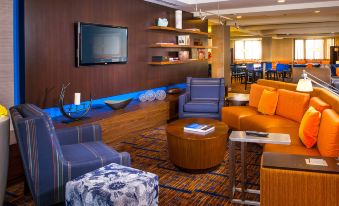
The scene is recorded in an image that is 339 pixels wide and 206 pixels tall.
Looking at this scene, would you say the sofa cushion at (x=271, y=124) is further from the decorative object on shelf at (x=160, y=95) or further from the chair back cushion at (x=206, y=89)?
the decorative object on shelf at (x=160, y=95)

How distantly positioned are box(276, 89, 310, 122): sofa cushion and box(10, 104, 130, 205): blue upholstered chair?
265 cm

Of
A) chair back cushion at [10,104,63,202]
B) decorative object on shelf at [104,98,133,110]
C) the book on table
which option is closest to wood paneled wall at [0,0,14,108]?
chair back cushion at [10,104,63,202]

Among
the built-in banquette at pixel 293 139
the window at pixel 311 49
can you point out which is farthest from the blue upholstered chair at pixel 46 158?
the window at pixel 311 49

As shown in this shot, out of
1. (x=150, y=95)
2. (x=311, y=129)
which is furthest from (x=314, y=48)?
(x=311, y=129)

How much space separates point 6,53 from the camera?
3787mm

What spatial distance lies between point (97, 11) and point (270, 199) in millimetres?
3960

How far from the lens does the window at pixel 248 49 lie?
2372cm

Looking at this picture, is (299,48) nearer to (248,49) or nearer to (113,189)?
(248,49)

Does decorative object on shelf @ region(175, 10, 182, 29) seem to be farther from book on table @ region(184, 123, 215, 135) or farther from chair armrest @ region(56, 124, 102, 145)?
chair armrest @ region(56, 124, 102, 145)

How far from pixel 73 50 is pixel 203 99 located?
9.23 ft

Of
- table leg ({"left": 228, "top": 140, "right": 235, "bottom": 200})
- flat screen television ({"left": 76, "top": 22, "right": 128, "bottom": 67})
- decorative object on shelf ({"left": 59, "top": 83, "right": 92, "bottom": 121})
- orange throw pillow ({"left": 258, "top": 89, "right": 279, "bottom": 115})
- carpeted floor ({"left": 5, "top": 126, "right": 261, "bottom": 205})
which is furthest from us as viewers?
orange throw pillow ({"left": 258, "top": 89, "right": 279, "bottom": 115})

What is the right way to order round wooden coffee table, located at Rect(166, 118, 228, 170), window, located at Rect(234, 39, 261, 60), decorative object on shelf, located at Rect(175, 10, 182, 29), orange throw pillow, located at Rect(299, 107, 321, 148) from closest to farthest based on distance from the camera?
1. orange throw pillow, located at Rect(299, 107, 321, 148)
2. round wooden coffee table, located at Rect(166, 118, 228, 170)
3. decorative object on shelf, located at Rect(175, 10, 182, 29)
4. window, located at Rect(234, 39, 261, 60)

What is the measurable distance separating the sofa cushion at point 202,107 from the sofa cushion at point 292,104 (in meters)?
1.27

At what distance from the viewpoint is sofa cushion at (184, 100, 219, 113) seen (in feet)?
20.1
